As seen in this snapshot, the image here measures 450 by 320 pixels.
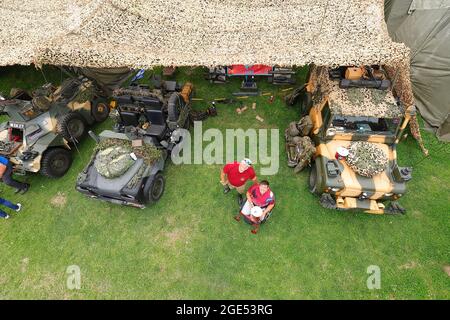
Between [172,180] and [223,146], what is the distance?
5.86 feet

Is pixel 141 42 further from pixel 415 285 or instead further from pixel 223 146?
pixel 415 285

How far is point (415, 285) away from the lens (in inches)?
236

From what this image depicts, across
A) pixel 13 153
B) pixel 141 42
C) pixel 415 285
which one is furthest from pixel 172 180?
pixel 415 285

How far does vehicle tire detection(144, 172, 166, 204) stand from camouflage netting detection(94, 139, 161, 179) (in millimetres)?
449

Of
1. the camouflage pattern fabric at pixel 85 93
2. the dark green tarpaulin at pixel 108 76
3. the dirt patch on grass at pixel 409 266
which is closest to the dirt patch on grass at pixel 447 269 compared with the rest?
the dirt patch on grass at pixel 409 266

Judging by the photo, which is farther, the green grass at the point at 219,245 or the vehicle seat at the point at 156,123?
the vehicle seat at the point at 156,123

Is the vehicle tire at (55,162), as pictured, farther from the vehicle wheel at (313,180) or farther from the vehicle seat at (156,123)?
the vehicle wheel at (313,180)

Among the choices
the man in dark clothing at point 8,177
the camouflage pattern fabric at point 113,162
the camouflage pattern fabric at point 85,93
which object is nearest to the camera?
the camouflage pattern fabric at point 113,162

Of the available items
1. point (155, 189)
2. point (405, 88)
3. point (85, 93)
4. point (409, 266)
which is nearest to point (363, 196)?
point (409, 266)

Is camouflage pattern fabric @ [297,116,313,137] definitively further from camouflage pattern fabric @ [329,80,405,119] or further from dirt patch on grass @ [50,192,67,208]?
dirt patch on grass @ [50,192,67,208]

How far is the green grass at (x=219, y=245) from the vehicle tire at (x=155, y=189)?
25 cm

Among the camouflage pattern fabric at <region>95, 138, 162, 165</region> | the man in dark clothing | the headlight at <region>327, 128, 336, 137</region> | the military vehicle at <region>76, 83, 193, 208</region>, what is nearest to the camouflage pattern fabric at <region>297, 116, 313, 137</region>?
the headlight at <region>327, 128, 336, 137</region>

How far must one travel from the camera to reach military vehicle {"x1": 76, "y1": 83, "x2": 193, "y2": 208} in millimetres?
6672

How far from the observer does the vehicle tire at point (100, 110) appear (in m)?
9.03
